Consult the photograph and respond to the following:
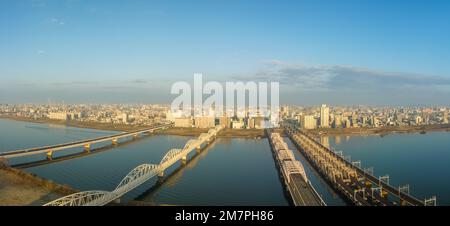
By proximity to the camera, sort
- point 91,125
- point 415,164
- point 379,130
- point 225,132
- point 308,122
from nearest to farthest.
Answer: point 415,164, point 225,132, point 379,130, point 308,122, point 91,125

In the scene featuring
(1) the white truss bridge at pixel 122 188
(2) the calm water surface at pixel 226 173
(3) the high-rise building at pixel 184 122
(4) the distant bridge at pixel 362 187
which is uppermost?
(3) the high-rise building at pixel 184 122

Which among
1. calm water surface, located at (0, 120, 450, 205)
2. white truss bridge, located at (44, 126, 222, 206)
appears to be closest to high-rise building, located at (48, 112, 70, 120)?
calm water surface, located at (0, 120, 450, 205)

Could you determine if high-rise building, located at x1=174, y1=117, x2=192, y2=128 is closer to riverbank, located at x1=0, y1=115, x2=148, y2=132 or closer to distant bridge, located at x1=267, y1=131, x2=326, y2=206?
riverbank, located at x1=0, y1=115, x2=148, y2=132

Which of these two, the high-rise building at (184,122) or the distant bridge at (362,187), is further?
the high-rise building at (184,122)

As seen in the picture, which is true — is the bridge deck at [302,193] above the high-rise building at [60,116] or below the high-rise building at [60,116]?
below

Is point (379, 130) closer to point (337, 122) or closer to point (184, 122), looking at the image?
point (337, 122)

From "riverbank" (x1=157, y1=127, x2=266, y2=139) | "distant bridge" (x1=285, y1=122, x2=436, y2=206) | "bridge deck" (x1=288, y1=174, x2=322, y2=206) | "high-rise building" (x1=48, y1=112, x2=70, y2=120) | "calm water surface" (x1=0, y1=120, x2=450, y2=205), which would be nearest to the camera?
"bridge deck" (x1=288, y1=174, x2=322, y2=206)

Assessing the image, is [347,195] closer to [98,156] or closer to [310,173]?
[310,173]

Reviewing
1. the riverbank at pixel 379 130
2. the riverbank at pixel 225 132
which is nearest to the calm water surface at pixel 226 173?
the riverbank at pixel 225 132

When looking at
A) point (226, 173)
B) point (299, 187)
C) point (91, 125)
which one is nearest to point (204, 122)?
point (91, 125)

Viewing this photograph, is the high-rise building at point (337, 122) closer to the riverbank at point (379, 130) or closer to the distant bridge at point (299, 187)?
the riverbank at point (379, 130)
